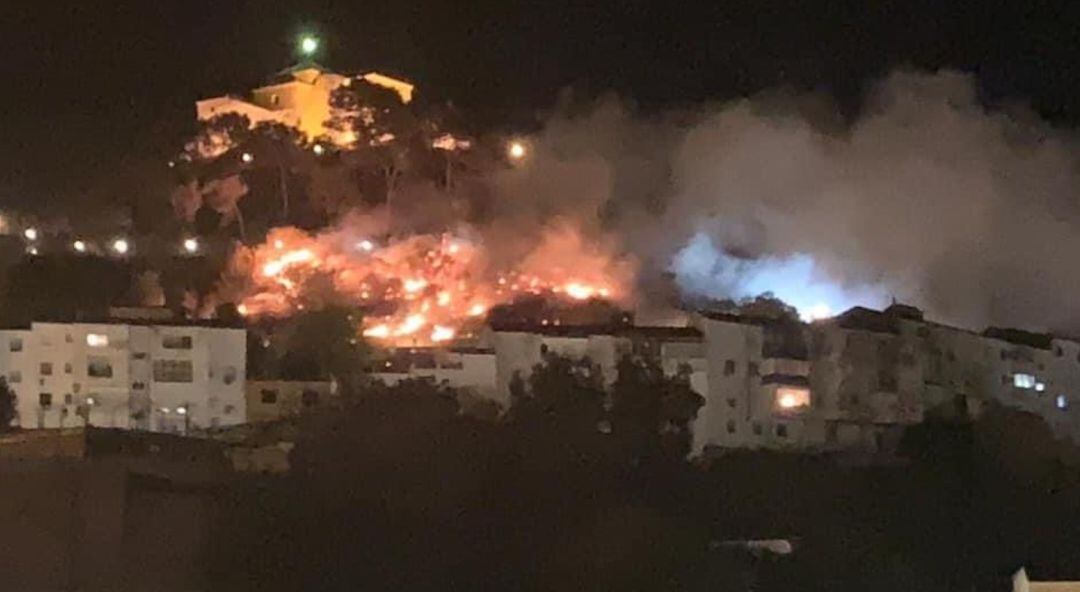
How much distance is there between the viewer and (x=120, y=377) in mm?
16938

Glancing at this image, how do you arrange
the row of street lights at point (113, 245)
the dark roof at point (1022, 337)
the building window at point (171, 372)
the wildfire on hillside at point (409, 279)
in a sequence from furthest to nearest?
the row of street lights at point (113, 245) < the dark roof at point (1022, 337) < the wildfire on hillside at point (409, 279) < the building window at point (171, 372)

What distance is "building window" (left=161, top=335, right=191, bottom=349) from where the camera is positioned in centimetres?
1716

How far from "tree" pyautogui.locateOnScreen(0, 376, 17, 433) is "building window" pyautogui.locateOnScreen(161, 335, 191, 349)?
1472 mm

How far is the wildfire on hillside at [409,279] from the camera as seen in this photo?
1983 cm

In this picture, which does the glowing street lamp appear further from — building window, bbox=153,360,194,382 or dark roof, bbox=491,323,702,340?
building window, bbox=153,360,194,382

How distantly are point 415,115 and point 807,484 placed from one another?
8.14 meters

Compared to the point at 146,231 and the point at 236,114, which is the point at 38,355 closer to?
the point at 146,231

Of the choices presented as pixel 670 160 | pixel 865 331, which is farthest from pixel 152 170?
pixel 865 331

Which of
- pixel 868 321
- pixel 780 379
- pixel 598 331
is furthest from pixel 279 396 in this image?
pixel 868 321

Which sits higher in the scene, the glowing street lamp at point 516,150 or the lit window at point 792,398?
the glowing street lamp at point 516,150

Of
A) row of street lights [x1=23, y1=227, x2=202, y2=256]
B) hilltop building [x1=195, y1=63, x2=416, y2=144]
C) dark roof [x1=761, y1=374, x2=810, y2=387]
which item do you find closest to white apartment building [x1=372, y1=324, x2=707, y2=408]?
dark roof [x1=761, y1=374, x2=810, y2=387]

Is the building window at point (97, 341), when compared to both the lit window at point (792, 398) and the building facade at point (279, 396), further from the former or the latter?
the lit window at point (792, 398)

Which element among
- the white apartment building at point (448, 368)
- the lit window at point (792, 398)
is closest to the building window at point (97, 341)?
the white apartment building at point (448, 368)

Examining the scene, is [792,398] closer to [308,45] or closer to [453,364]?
[453,364]
